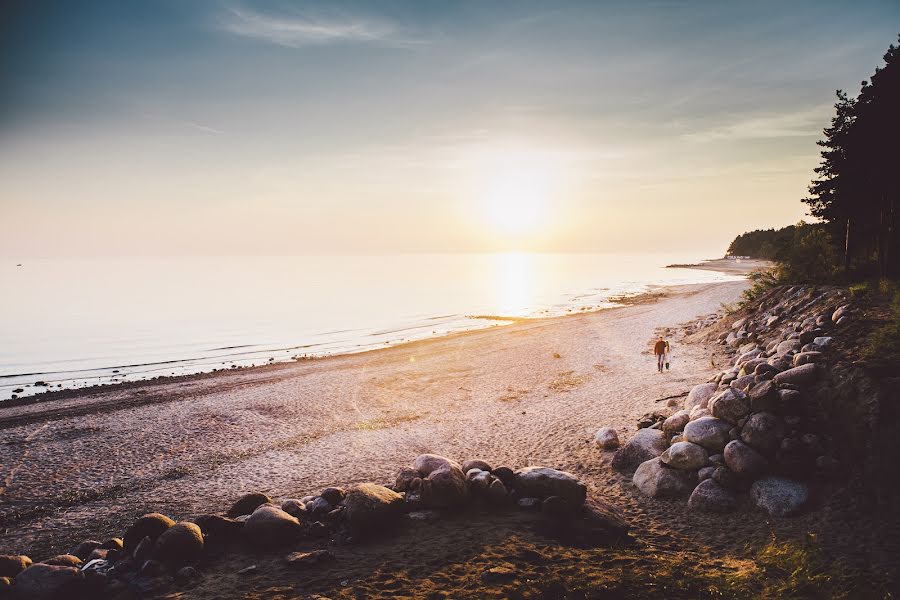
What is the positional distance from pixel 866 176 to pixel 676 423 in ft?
79.9

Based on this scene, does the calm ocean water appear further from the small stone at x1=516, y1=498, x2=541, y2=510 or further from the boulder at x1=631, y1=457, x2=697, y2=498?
the boulder at x1=631, y1=457, x2=697, y2=498

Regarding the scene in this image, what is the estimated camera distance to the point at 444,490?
10.7 m

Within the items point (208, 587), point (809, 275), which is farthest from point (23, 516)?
point (809, 275)

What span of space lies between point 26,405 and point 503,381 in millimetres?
25564

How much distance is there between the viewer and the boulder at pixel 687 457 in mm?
11648

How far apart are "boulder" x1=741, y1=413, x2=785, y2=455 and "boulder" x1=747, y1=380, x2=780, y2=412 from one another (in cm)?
25

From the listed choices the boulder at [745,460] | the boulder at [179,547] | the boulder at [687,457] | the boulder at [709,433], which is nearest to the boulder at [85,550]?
the boulder at [179,547]

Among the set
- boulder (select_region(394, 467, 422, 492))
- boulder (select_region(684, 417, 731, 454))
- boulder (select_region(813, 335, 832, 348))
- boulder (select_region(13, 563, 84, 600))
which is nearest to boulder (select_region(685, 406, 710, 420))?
boulder (select_region(684, 417, 731, 454))

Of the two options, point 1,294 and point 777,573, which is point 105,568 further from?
point 1,294

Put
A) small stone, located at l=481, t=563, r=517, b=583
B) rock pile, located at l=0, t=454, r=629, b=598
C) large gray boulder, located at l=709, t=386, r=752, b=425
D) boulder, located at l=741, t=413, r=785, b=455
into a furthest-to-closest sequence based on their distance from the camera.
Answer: large gray boulder, located at l=709, t=386, r=752, b=425 < boulder, located at l=741, t=413, r=785, b=455 < rock pile, located at l=0, t=454, r=629, b=598 < small stone, located at l=481, t=563, r=517, b=583

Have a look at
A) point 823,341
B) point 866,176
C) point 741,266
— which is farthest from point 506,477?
point 741,266

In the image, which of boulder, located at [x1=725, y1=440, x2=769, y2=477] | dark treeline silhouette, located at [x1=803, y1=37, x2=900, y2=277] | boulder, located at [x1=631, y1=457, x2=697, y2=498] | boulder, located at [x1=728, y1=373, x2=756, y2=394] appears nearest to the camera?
boulder, located at [x1=725, y1=440, x2=769, y2=477]

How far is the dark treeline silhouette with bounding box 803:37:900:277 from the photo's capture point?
25.0 meters

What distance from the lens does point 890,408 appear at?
1020 cm
